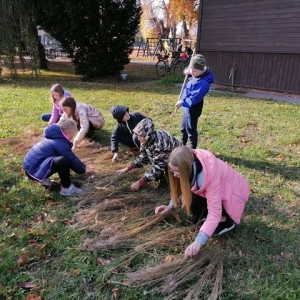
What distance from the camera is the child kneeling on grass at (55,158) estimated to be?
327cm

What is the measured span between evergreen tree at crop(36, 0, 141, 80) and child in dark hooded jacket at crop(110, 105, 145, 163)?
32.1ft

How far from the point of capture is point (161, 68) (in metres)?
16.6

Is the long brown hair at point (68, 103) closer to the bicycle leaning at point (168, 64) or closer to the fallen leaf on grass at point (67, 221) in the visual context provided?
the fallen leaf on grass at point (67, 221)

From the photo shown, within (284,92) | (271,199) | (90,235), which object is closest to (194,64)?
(271,199)

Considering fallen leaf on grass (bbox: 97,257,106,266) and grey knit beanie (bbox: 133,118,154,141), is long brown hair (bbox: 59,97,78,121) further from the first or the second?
fallen leaf on grass (bbox: 97,257,106,266)

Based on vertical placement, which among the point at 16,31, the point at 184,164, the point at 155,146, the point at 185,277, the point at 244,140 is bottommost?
the point at 244,140

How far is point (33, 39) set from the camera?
13055 millimetres

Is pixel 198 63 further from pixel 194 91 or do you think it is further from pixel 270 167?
pixel 270 167

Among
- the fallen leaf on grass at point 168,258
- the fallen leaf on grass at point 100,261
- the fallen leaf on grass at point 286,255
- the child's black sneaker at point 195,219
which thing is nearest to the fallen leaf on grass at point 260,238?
the fallen leaf on grass at point 286,255

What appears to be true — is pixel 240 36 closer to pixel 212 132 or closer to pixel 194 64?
pixel 212 132

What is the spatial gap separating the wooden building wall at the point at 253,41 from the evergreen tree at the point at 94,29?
125 inches

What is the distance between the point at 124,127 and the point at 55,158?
4.20 ft

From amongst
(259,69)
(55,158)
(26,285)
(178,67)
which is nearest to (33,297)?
(26,285)

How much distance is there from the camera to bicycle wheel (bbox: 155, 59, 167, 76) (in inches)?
633
